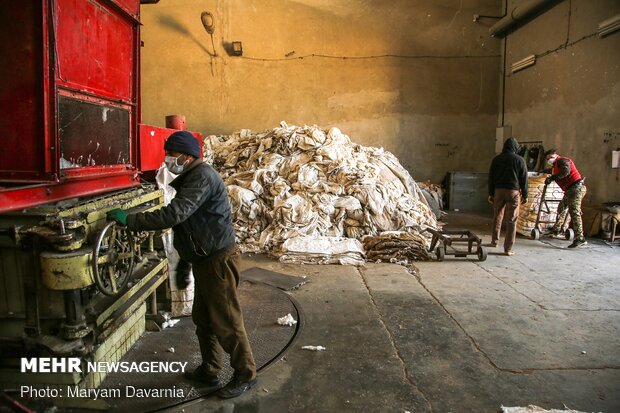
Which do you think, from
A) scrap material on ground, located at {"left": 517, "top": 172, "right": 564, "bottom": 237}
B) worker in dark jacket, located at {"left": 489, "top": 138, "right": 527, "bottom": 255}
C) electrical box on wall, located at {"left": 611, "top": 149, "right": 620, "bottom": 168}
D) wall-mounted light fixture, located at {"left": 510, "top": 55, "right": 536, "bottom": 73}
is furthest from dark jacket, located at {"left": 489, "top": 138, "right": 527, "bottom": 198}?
wall-mounted light fixture, located at {"left": 510, "top": 55, "right": 536, "bottom": 73}

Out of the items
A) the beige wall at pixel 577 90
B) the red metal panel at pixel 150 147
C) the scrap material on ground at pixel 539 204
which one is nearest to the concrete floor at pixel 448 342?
the red metal panel at pixel 150 147

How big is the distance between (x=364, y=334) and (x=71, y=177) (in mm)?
2826

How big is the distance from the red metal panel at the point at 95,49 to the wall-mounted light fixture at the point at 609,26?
847 centimetres

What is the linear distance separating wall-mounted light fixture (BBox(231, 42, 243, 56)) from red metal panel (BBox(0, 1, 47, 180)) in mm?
9732

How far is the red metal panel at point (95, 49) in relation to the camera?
2848mm

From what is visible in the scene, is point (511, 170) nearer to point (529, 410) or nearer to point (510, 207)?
point (510, 207)

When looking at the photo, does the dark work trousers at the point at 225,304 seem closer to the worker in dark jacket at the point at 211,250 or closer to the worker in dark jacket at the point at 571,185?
the worker in dark jacket at the point at 211,250

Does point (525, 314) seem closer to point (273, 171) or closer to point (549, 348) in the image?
point (549, 348)

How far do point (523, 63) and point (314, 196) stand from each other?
7371mm

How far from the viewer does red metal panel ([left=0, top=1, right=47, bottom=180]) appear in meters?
2.61

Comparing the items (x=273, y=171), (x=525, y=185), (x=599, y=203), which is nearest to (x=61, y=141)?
(x=273, y=171)

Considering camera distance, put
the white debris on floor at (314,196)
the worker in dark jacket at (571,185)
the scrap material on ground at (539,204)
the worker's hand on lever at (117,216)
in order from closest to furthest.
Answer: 1. the worker's hand on lever at (117,216)
2. the white debris on floor at (314,196)
3. the worker in dark jacket at (571,185)
4. the scrap material on ground at (539,204)

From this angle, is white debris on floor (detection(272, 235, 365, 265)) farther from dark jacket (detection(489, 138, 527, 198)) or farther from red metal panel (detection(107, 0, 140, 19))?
red metal panel (detection(107, 0, 140, 19))

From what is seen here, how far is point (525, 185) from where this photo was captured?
22.4ft
